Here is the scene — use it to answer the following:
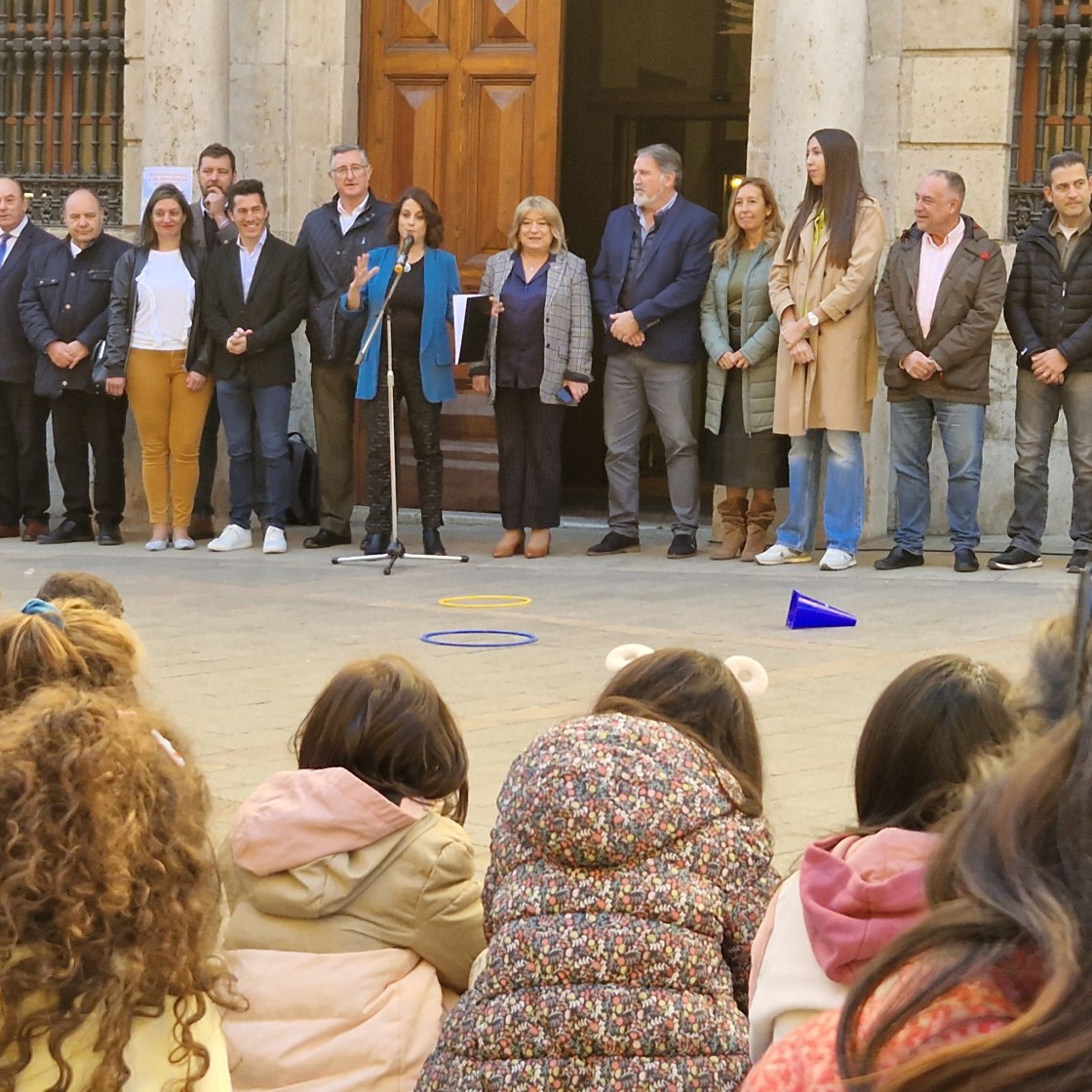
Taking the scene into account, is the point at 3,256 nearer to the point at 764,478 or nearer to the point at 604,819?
the point at 764,478

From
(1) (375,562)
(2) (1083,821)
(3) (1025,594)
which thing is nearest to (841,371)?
(3) (1025,594)

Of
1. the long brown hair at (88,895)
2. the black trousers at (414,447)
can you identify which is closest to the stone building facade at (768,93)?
the black trousers at (414,447)

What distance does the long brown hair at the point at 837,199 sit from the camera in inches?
409

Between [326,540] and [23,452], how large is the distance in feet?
6.53

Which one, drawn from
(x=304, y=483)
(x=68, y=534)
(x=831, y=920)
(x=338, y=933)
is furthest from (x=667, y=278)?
(x=831, y=920)

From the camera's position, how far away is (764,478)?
10.8 m

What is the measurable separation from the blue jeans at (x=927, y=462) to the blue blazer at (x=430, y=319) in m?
2.44

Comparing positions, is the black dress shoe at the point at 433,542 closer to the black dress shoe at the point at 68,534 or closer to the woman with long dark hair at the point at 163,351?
the woman with long dark hair at the point at 163,351

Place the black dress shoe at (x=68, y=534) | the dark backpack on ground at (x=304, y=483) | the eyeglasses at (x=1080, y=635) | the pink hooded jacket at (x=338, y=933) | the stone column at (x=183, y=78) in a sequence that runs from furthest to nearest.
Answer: the stone column at (x=183, y=78), the dark backpack on ground at (x=304, y=483), the black dress shoe at (x=68, y=534), the pink hooded jacket at (x=338, y=933), the eyeglasses at (x=1080, y=635)

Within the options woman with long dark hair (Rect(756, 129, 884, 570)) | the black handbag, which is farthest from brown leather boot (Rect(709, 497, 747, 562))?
the black handbag

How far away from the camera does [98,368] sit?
37.3ft

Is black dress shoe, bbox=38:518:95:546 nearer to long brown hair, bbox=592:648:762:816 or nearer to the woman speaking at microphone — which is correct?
the woman speaking at microphone

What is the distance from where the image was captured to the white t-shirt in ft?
36.8

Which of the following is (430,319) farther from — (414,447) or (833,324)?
(833,324)
